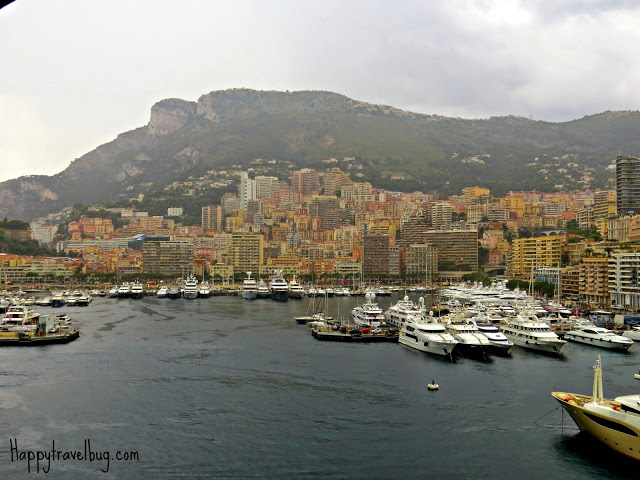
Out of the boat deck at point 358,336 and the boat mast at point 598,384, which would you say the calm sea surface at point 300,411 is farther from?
the boat deck at point 358,336

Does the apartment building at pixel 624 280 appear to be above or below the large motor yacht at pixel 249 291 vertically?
above

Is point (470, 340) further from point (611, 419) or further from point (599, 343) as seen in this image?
point (611, 419)

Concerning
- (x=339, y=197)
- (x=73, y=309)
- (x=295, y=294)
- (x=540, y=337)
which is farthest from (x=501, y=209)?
(x=540, y=337)

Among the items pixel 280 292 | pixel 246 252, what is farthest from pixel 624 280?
pixel 246 252

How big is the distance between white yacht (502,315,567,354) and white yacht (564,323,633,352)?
289cm

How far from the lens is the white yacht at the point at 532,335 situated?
123ft

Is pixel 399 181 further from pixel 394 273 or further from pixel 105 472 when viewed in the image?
pixel 105 472

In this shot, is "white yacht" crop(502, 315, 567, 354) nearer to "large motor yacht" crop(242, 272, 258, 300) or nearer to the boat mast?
the boat mast

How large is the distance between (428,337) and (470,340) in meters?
2.32

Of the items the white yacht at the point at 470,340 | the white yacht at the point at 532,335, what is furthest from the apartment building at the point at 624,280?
the white yacht at the point at 470,340

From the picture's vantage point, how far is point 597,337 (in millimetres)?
39938

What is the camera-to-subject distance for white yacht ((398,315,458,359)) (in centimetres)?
3594

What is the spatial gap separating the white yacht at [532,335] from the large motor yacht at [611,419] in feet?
51.7

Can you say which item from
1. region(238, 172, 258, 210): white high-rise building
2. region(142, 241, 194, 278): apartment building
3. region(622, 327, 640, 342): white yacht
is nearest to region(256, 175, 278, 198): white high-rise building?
region(238, 172, 258, 210): white high-rise building
